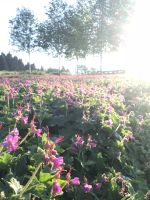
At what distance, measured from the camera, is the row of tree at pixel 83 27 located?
49.2 metres

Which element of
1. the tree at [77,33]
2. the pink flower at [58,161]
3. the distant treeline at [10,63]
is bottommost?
the pink flower at [58,161]

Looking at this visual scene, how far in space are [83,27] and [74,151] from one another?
1800 inches

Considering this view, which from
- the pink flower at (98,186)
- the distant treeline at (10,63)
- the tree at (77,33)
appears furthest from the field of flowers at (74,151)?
the distant treeline at (10,63)

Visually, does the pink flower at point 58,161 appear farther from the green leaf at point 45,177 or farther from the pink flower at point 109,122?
the pink flower at point 109,122

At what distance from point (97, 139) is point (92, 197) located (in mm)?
1124

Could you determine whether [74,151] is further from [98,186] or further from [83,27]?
[83,27]

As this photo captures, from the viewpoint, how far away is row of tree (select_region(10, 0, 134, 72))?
1935 inches

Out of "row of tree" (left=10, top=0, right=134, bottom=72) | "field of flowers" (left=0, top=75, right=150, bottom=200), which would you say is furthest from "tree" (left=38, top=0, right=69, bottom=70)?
"field of flowers" (left=0, top=75, right=150, bottom=200)

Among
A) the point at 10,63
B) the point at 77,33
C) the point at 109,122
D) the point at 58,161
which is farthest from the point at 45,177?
the point at 10,63

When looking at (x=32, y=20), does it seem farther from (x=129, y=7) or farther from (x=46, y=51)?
(x=129, y=7)

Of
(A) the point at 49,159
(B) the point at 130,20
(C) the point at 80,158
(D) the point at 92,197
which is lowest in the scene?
(D) the point at 92,197

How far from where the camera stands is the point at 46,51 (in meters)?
53.4

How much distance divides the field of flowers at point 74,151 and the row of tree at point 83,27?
42706mm

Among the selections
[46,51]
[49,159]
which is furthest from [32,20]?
[49,159]
